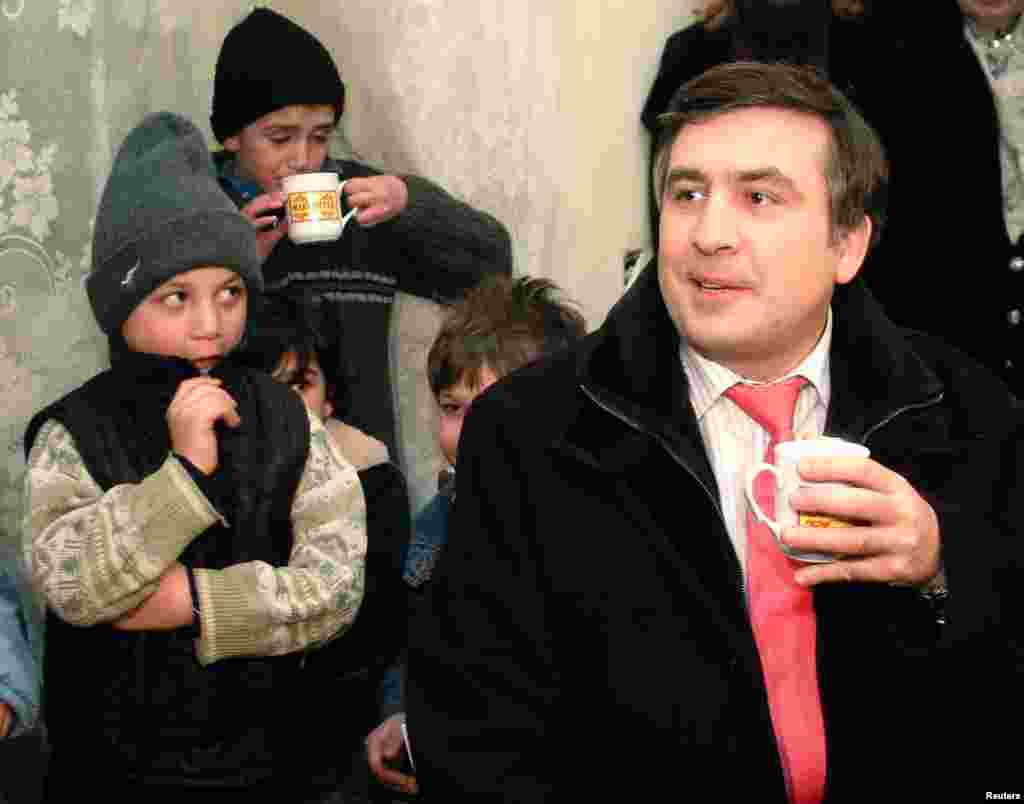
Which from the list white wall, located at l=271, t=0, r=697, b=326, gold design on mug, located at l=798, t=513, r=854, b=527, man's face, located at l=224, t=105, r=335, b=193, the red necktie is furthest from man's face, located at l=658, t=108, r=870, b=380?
white wall, located at l=271, t=0, r=697, b=326

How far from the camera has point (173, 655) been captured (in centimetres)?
227

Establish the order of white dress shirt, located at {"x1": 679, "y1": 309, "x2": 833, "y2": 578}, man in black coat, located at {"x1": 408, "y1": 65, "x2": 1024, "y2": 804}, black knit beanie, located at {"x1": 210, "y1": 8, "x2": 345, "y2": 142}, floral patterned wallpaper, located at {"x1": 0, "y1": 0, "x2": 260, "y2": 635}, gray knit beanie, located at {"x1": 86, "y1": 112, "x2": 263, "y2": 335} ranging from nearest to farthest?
man in black coat, located at {"x1": 408, "y1": 65, "x2": 1024, "y2": 804} < white dress shirt, located at {"x1": 679, "y1": 309, "x2": 833, "y2": 578} < gray knit beanie, located at {"x1": 86, "y1": 112, "x2": 263, "y2": 335} < floral patterned wallpaper, located at {"x1": 0, "y1": 0, "x2": 260, "y2": 635} < black knit beanie, located at {"x1": 210, "y1": 8, "x2": 345, "y2": 142}

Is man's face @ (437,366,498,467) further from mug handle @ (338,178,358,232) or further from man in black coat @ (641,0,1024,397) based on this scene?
man in black coat @ (641,0,1024,397)

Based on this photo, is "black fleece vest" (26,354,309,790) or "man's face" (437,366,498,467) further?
"man's face" (437,366,498,467)

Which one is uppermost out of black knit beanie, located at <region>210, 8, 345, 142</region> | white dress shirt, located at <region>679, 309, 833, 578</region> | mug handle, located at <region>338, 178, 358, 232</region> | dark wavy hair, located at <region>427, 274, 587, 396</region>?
black knit beanie, located at <region>210, 8, 345, 142</region>

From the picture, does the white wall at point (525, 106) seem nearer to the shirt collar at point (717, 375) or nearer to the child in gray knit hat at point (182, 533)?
the child in gray knit hat at point (182, 533)

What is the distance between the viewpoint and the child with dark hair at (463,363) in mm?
2664

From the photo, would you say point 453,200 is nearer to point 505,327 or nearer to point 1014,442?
point 505,327

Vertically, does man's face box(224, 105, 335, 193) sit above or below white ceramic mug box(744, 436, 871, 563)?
above

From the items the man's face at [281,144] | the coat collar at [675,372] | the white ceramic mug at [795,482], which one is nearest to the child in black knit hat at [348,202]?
the man's face at [281,144]

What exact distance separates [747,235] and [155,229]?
104cm

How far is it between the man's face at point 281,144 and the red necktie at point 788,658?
1522 millimetres

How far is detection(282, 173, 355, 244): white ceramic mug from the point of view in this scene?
9.07ft

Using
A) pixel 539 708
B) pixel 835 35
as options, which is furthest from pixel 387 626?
pixel 835 35
